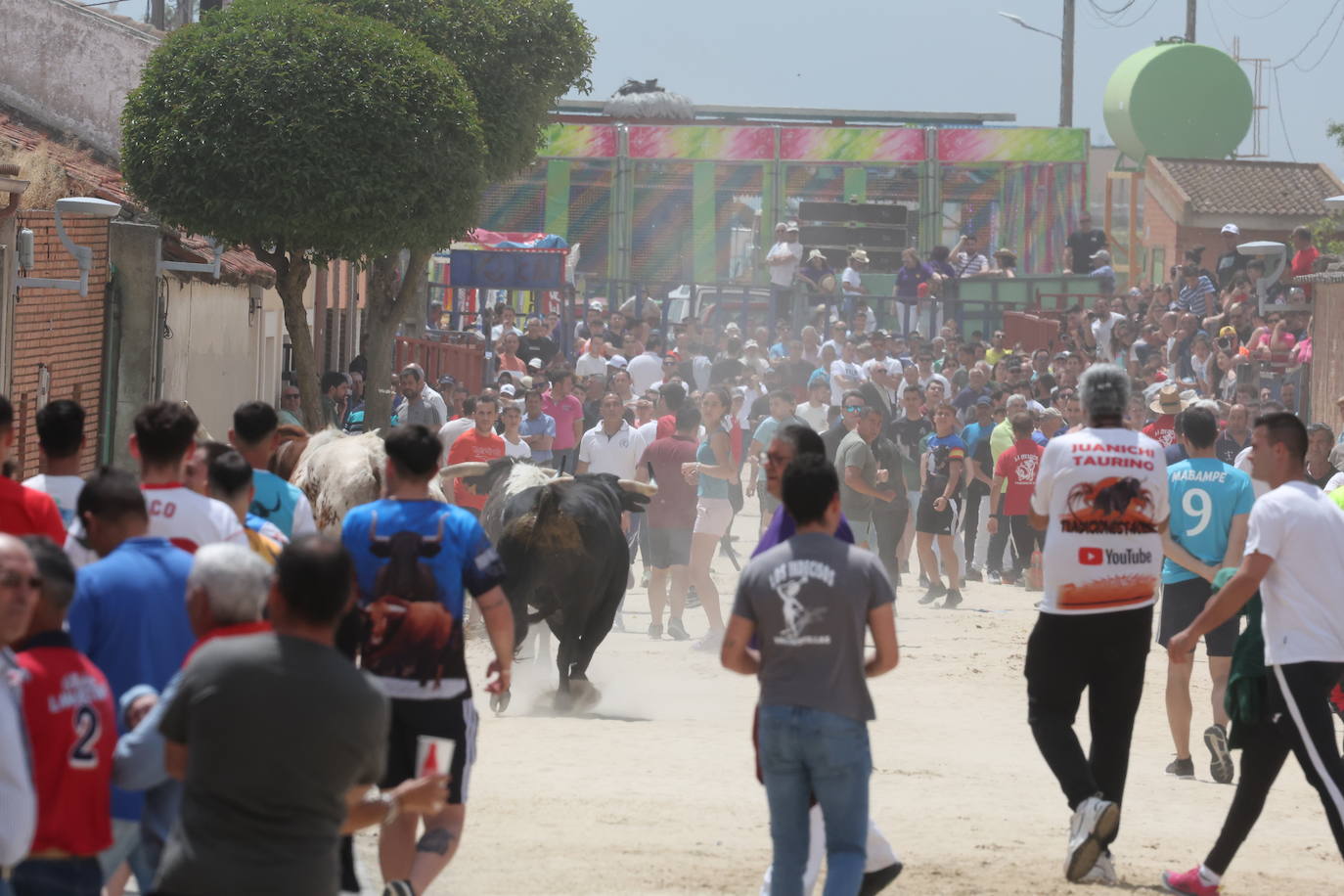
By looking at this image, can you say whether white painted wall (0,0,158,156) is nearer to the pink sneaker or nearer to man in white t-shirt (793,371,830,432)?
man in white t-shirt (793,371,830,432)

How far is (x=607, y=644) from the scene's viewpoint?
43.9ft

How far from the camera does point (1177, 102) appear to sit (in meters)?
A: 42.3

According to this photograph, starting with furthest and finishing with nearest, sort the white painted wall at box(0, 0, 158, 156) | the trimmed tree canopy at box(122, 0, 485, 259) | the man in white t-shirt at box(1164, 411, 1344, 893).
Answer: the white painted wall at box(0, 0, 158, 156) < the trimmed tree canopy at box(122, 0, 485, 259) < the man in white t-shirt at box(1164, 411, 1344, 893)

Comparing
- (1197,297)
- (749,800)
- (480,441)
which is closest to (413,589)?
(749,800)

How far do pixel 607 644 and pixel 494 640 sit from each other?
302 inches

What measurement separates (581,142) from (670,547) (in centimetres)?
2732

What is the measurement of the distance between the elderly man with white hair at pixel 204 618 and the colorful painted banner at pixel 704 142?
118 ft

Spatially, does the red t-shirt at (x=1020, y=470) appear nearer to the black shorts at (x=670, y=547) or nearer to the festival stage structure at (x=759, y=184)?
the black shorts at (x=670, y=547)

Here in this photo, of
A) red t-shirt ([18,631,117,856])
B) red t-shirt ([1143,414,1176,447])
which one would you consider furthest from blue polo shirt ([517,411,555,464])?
red t-shirt ([18,631,117,856])

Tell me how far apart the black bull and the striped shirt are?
14.7 meters

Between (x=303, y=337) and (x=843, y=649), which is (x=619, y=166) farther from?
(x=843, y=649)

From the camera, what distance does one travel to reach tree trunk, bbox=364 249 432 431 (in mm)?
17578

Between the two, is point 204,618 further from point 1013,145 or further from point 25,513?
point 1013,145

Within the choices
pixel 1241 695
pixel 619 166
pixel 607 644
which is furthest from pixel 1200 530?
pixel 619 166
